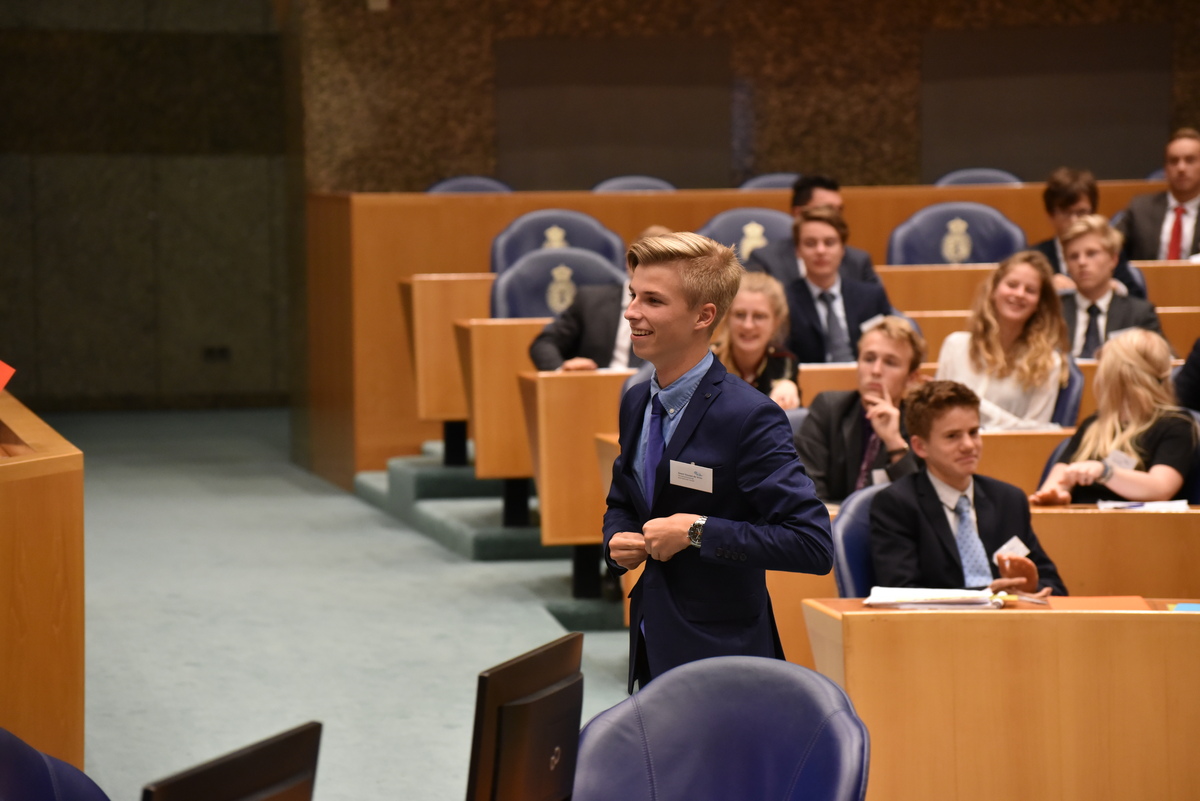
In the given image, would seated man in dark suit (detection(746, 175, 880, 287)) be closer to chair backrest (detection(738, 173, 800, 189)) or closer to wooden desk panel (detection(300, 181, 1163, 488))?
wooden desk panel (detection(300, 181, 1163, 488))

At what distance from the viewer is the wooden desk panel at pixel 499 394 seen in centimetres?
542

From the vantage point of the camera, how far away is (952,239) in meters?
6.83

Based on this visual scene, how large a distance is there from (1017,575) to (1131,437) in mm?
981

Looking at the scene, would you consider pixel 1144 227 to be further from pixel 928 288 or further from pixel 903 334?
pixel 903 334

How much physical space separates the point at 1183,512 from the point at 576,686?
8.00ft

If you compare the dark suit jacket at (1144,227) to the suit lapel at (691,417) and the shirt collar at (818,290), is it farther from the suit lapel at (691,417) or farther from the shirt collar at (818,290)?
the suit lapel at (691,417)

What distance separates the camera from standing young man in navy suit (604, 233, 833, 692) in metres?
2.02

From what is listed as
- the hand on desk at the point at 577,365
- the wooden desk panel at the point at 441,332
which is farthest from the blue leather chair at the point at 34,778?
the wooden desk panel at the point at 441,332

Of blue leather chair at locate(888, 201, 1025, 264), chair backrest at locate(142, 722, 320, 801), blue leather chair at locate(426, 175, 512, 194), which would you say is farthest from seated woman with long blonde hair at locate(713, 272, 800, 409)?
blue leather chair at locate(426, 175, 512, 194)

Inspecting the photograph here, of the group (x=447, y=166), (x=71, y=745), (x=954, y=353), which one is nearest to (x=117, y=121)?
(x=447, y=166)

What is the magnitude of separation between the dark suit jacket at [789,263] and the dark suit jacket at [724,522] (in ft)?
10.9

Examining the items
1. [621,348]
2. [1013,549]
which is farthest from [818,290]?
[1013,549]

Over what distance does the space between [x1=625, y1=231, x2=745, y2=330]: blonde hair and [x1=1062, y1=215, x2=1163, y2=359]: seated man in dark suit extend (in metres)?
3.35

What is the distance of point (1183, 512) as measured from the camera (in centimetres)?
330
